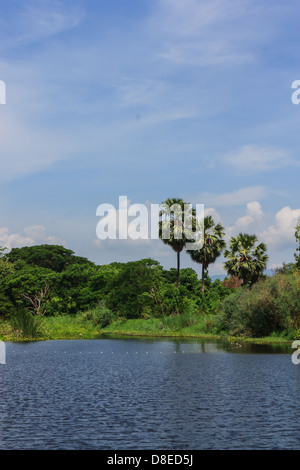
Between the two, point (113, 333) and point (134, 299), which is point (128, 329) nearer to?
point (113, 333)

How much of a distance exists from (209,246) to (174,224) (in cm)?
677

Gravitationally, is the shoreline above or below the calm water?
above

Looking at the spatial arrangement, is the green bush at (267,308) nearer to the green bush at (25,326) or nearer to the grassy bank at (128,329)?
the grassy bank at (128,329)

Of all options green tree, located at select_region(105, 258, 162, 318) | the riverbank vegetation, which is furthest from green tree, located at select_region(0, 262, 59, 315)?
green tree, located at select_region(105, 258, 162, 318)

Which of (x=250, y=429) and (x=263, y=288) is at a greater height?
(x=263, y=288)

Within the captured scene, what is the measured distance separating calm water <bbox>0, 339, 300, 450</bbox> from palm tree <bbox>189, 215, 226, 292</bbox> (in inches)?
1844

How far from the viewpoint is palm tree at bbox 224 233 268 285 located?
88.4 m

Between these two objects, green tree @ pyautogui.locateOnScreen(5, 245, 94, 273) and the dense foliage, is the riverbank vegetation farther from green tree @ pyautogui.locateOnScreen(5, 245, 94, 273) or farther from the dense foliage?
green tree @ pyautogui.locateOnScreen(5, 245, 94, 273)

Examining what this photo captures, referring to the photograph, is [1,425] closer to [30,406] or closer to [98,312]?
[30,406]

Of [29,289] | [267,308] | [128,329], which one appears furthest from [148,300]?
[267,308]

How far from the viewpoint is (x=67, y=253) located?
149 meters
